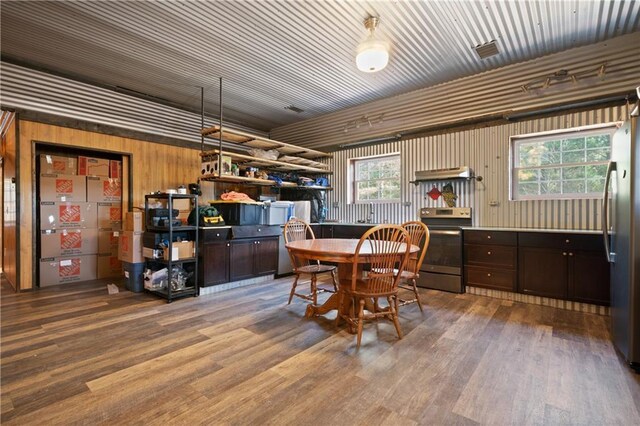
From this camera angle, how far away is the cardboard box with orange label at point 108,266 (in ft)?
17.0

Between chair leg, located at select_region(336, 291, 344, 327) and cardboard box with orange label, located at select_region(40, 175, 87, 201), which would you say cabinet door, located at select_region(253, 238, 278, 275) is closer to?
chair leg, located at select_region(336, 291, 344, 327)

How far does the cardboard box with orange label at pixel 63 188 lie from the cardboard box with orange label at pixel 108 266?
106cm

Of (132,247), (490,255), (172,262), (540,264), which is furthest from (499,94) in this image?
(132,247)

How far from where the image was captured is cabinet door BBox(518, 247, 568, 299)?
366 centimetres

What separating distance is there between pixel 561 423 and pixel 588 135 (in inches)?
154

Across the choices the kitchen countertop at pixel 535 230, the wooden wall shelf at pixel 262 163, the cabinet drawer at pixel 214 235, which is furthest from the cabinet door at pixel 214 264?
the kitchen countertop at pixel 535 230

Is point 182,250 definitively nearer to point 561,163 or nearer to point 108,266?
point 108,266

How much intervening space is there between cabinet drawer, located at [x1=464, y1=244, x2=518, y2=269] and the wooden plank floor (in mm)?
763

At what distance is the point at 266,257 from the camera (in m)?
5.02

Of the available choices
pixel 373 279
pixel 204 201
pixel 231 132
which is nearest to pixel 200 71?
pixel 231 132

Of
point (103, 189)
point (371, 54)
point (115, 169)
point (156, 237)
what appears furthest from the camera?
point (115, 169)

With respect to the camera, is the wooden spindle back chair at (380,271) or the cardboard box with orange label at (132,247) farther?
the cardboard box with orange label at (132,247)

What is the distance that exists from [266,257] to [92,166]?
11.1ft

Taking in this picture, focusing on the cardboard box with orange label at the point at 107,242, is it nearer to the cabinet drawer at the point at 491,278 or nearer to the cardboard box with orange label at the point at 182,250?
the cardboard box with orange label at the point at 182,250
